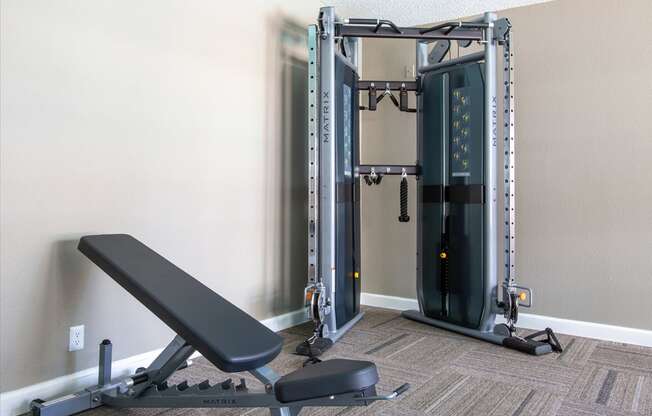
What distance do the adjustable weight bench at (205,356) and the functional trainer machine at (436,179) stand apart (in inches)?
40.9

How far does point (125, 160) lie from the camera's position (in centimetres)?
224

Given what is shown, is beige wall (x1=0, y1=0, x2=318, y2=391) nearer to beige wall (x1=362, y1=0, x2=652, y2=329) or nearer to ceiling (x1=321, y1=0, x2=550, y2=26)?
ceiling (x1=321, y1=0, x2=550, y2=26)

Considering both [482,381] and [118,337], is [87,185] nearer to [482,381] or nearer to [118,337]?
[118,337]

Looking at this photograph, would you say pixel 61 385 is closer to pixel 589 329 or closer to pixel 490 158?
pixel 490 158

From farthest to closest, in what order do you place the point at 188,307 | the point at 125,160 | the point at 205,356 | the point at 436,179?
the point at 436,179, the point at 125,160, the point at 188,307, the point at 205,356

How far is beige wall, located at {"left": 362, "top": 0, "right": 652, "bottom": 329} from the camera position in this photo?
9.70 ft

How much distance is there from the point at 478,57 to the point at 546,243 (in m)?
1.28

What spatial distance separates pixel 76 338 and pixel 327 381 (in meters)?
1.38

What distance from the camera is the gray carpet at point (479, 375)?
78.5 inches

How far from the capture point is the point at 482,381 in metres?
2.32

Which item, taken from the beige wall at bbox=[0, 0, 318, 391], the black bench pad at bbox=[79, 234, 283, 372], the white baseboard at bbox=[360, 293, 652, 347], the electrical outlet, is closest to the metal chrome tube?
the beige wall at bbox=[0, 0, 318, 391]

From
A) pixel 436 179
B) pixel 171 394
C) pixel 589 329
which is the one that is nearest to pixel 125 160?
pixel 171 394

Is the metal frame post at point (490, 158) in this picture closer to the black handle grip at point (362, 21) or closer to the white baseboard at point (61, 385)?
the black handle grip at point (362, 21)

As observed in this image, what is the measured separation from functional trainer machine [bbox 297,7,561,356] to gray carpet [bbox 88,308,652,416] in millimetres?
149
